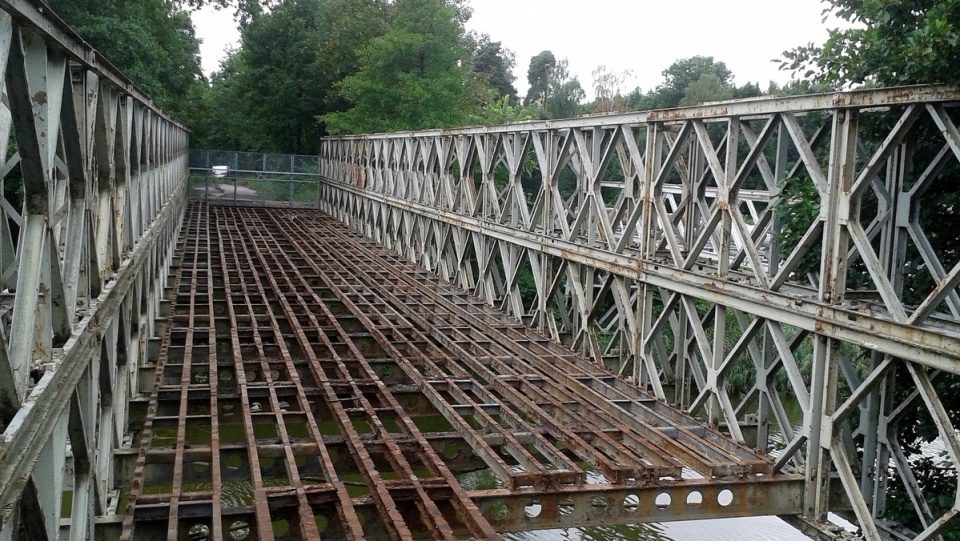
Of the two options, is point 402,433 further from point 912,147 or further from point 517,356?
point 912,147

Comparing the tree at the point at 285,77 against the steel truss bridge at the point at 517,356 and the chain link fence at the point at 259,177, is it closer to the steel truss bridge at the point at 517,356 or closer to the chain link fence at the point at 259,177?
the chain link fence at the point at 259,177

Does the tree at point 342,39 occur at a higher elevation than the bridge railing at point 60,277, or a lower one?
higher

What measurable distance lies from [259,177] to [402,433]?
31169mm

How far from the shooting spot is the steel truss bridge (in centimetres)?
456

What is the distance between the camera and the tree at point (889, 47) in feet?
21.0

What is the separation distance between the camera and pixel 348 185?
90.1 feet

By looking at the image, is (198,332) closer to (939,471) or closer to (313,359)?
(313,359)

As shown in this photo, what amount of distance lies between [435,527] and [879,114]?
5053 millimetres

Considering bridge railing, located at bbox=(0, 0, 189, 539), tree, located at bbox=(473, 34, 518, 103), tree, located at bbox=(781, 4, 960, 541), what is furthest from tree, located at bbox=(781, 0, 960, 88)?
tree, located at bbox=(473, 34, 518, 103)

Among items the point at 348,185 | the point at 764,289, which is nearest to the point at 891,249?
the point at 764,289

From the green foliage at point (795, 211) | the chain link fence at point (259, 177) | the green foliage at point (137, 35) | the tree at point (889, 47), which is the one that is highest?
the green foliage at point (137, 35)

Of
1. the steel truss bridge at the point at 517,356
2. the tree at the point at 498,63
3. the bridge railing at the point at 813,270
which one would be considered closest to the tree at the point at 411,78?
the steel truss bridge at the point at 517,356

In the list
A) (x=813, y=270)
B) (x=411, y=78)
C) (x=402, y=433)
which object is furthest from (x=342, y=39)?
(x=813, y=270)

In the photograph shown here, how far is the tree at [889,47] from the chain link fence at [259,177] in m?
29.7
